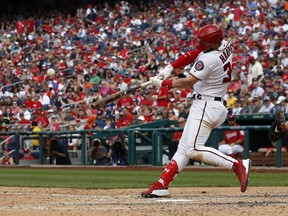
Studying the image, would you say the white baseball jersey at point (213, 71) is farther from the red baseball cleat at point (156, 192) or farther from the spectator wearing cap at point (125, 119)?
the spectator wearing cap at point (125, 119)

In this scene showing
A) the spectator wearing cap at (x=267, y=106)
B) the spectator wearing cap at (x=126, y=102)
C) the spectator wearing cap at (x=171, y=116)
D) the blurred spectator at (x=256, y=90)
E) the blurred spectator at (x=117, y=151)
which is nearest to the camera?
the spectator wearing cap at (x=267, y=106)

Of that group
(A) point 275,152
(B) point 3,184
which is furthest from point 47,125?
(B) point 3,184

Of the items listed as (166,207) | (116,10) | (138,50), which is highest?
(116,10)

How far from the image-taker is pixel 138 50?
27.4 meters

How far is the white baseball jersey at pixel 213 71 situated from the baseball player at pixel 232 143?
24.5ft

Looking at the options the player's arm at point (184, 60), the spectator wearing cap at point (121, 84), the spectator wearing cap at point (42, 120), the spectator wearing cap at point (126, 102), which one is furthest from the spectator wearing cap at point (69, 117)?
the player's arm at point (184, 60)

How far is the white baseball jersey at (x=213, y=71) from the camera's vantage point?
8.64m

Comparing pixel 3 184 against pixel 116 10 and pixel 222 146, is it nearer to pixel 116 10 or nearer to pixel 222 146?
pixel 222 146

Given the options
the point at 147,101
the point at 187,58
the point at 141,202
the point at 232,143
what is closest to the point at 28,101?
the point at 147,101

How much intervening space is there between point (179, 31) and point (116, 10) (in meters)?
6.40

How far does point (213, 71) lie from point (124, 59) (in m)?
17.6

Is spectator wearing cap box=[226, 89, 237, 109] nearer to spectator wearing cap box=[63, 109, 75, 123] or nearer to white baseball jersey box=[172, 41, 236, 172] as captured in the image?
spectator wearing cap box=[63, 109, 75, 123]

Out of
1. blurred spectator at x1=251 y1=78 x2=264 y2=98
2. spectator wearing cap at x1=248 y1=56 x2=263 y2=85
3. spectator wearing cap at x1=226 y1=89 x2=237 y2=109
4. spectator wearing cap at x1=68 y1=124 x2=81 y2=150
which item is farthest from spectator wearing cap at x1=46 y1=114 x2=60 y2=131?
blurred spectator at x1=251 y1=78 x2=264 y2=98

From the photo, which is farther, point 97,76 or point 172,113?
point 97,76
